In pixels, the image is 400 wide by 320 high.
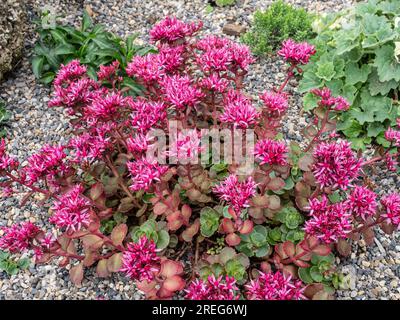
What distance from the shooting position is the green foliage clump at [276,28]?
4418 millimetres

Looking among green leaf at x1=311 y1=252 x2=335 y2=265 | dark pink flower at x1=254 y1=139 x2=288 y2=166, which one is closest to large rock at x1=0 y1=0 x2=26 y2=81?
dark pink flower at x1=254 y1=139 x2=288 y2=166

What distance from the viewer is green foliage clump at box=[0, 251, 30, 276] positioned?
10.1 feet

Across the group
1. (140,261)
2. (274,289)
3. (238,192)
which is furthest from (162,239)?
(274,289)

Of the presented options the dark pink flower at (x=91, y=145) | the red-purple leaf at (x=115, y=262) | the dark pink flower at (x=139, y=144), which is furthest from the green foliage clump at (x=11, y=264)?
the dark pink flower at (x=139, y=144)

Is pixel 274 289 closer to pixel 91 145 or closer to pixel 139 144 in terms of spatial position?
pixel 139 144

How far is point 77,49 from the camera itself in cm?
440

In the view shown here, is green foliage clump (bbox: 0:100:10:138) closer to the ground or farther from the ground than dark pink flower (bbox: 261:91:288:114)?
closer to the ground

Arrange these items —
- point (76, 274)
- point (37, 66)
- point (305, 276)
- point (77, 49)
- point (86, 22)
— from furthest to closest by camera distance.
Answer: point (86, 22) < point (77, 49) < point (37, 66) < point (76, 274) < point (305, 276)

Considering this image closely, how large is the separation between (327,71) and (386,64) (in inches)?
17.1

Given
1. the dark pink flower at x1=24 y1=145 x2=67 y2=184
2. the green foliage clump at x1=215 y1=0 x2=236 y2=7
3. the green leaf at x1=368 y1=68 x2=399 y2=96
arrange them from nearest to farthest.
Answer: the dark pink flower at x1=24 y1=145 x2=67 y2=184
the green leaf at x1=368 y1=68 x2=399 y2=96
the green foliage clump at x1=215 y1=0 x2=236 y2=7

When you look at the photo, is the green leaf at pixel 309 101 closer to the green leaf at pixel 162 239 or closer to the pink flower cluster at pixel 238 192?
the pink flower cluster at pixel 238 192

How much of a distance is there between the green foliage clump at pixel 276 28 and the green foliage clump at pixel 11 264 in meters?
2.58

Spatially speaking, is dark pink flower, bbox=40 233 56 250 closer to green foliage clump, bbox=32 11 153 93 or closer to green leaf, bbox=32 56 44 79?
green foliage clump, bbox=32 11 153 93
